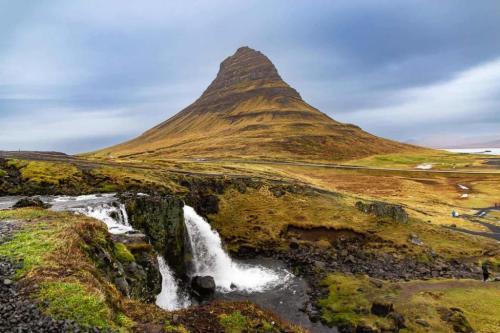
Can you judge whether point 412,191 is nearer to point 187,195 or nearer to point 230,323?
point 187,195

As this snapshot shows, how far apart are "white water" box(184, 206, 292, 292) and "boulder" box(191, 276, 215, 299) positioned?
7.14 ft

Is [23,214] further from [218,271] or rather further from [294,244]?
[294,244]

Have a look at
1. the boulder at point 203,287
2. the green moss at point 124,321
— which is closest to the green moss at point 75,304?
the green moss at point 124,321

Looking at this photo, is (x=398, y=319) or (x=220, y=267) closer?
(x=398, y=319)

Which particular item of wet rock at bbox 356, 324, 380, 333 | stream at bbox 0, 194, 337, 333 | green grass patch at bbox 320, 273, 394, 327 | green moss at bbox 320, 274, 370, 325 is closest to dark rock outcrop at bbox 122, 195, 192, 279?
stream at bbox 0, 194, 337, 333

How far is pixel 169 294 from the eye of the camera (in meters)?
37.2

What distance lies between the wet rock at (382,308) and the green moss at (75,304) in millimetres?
27237

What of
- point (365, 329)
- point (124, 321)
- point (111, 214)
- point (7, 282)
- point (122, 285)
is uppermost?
point (7, 282)

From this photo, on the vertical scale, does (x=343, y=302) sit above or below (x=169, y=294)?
below

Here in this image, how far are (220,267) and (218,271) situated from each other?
0.80 m

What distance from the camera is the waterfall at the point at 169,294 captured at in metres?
35.2

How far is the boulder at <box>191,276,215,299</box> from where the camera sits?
1619 inches

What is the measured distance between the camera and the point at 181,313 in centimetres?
2073

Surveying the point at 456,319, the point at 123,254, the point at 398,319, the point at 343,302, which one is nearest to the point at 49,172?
the point at 123,254
